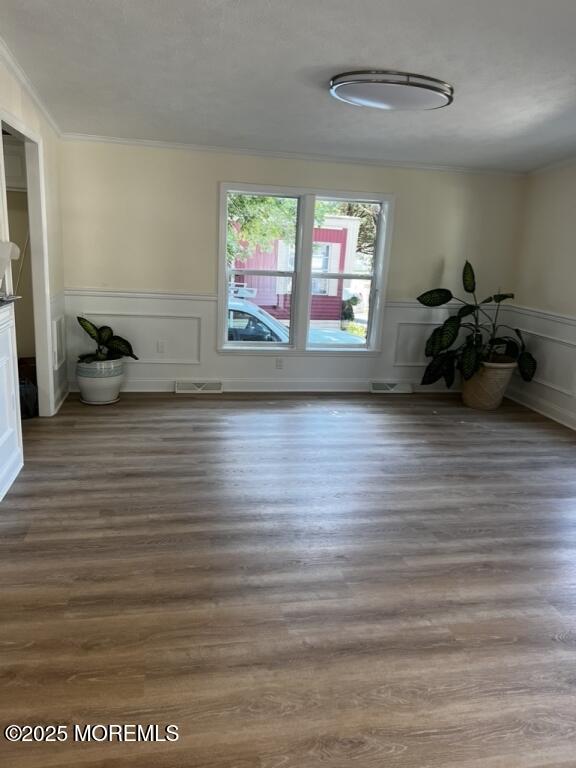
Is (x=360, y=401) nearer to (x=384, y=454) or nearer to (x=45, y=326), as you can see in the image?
(x=384, y=454)

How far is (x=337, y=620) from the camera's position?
2.10 m

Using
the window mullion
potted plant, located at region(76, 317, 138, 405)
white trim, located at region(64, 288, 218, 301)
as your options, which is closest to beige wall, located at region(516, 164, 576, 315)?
the window mullion

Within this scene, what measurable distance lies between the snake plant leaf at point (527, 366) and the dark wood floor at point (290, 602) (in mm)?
1267

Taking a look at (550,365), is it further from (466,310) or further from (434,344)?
(434,344)

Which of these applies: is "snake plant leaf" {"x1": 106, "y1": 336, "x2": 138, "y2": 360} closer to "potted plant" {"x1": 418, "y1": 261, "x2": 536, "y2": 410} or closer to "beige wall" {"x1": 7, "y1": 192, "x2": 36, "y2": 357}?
"beige wall" {"x1": 7, "y1": 192, "x2": 36, "y2": 357}

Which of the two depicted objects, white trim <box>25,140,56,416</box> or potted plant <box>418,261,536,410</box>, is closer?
white trim <box>25,140,56,416</box>

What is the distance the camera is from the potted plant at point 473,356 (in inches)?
197

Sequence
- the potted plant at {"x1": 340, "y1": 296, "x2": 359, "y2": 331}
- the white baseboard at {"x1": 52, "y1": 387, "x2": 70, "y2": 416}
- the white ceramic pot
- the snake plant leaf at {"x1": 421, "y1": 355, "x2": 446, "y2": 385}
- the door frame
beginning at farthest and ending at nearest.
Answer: the potted plant at {"x1": 340, "y1": 296, "x2": 359, "y2": 331}
the snake plant leaf at {"x1": 421, "y1": 355, "x2": 446, "y2": 385}
the white ceramic pot
the white baseboard at {"x1": 52, "y1": 387, "x2": 70, "y2": 416}
the door frame

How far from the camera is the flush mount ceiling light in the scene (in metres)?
2.80

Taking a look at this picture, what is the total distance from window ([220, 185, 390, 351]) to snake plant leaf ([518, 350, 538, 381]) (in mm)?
1397

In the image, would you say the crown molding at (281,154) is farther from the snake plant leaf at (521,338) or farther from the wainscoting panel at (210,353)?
the snake plant leaf at (521,338)

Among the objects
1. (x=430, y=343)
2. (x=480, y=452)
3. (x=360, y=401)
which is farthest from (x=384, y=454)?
(x=430, y=343)

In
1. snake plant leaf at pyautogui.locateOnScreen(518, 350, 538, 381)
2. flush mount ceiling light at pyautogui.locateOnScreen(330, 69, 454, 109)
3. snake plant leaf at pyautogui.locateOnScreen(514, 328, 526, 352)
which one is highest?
flush mount ceiling light at pyautogui.locateOnScreen(330, 69, 454, 109)

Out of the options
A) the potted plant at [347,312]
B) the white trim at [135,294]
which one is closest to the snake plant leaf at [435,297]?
the potted plant at [347,312]
